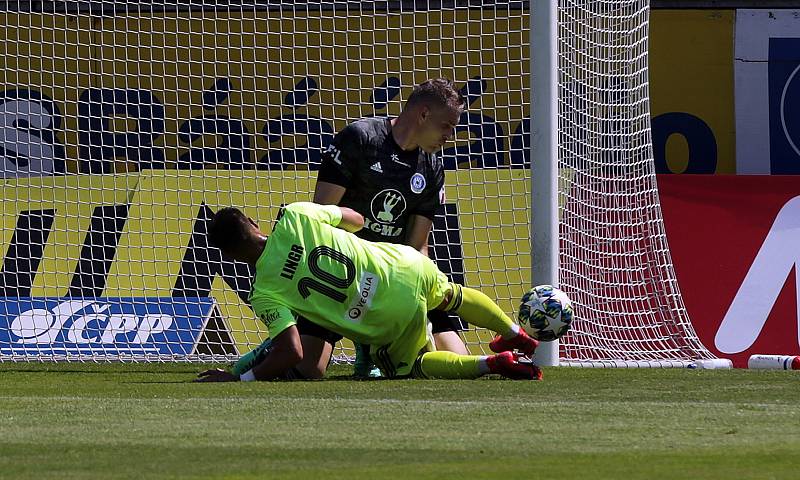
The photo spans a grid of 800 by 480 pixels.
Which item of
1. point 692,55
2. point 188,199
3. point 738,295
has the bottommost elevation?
point 738,295

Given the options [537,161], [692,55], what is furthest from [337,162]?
[692,55]

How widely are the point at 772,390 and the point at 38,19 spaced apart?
720cm

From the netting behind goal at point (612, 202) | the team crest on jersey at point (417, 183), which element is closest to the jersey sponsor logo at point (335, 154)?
the team crest on jersey at point (417, 183)

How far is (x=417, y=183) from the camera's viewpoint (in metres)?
7.52

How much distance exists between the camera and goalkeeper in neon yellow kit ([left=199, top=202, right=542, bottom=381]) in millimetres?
6508

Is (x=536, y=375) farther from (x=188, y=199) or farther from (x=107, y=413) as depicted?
(x=188, y=199)

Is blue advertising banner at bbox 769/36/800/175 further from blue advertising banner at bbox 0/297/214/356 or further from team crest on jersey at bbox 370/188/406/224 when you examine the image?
team crest on jersey at bbox 370/188/406/224

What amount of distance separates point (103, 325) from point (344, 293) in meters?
3.06

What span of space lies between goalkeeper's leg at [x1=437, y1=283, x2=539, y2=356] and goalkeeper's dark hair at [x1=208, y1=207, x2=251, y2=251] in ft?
3.64

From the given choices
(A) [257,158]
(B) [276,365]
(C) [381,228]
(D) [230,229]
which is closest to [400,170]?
(C) [381,228]

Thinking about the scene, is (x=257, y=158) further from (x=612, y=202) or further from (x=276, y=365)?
(x=276, y=365)

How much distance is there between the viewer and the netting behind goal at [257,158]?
9.14m

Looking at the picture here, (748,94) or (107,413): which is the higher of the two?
(748,94)

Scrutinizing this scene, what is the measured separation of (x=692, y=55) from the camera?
40.5 ft
